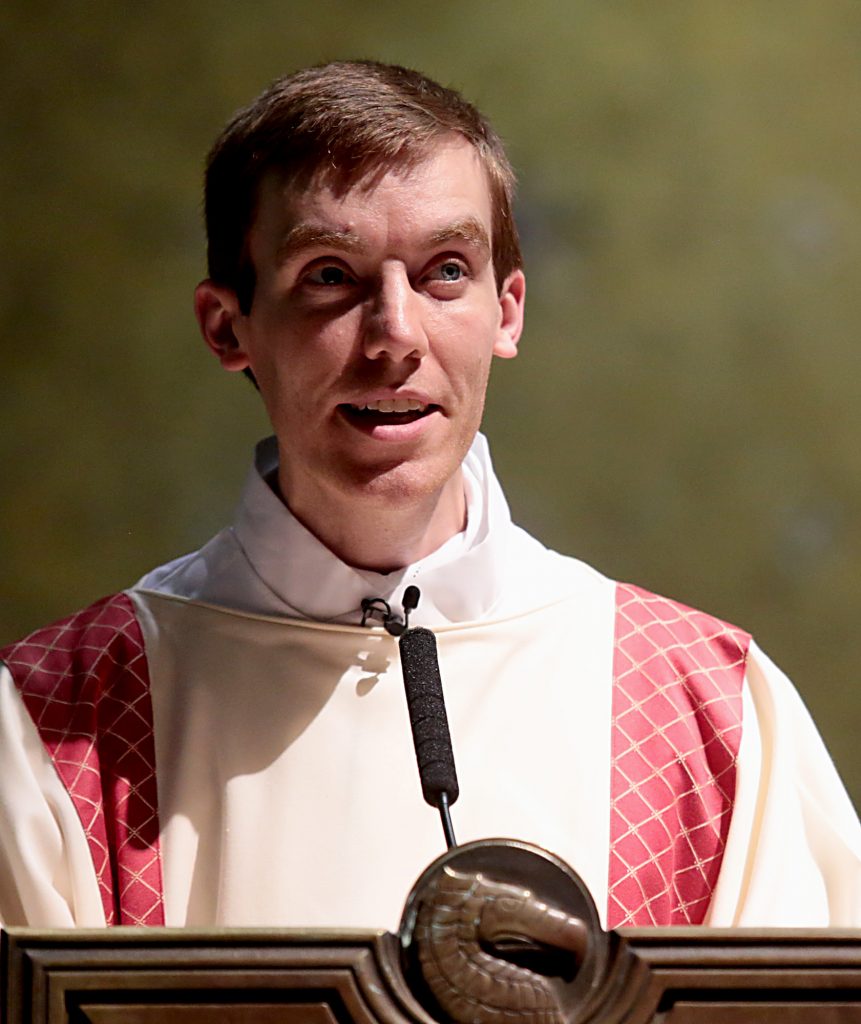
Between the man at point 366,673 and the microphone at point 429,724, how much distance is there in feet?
0.95

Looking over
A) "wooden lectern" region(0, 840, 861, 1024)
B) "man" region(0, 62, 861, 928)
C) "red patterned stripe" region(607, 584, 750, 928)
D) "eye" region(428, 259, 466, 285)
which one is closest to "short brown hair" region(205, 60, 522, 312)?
"man" region(0, 62, 861, 928)

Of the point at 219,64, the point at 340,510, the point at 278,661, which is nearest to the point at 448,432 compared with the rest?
the point at 340,510

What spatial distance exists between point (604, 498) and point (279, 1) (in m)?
1.00

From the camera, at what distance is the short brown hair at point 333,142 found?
6.18ft

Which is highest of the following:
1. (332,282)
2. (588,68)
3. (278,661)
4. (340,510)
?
(588,68)

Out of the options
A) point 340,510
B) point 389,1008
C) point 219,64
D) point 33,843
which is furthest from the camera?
point 219,64

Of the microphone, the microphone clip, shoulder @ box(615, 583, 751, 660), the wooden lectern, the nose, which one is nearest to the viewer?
the wooden lectern

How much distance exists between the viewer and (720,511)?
2832 mm

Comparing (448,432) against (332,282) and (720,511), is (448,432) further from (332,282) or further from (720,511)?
(720,511)

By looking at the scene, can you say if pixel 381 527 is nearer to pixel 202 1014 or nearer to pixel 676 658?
pixel 676 658

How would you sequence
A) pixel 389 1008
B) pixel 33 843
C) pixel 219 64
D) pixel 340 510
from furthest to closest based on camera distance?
pixel 219 64, pixel 340 510, pixel 33 843, pixel 389 1008

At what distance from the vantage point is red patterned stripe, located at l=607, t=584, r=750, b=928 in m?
1.88

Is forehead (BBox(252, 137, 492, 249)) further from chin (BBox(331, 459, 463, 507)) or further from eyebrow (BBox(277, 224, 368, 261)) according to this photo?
chin (BBox(331, 459, 463, 507))

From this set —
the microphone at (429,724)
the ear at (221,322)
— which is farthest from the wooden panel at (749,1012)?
the ear at (221,322)
